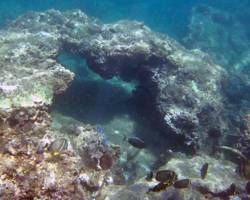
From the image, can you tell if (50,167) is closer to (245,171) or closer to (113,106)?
(113,106)

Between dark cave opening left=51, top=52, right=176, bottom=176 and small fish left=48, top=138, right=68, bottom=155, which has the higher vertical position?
dark cave opening left=51, top=52, right=176, bottom=176

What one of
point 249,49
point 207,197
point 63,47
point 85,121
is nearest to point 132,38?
point 63,47

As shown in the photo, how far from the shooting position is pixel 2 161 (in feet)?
10.0

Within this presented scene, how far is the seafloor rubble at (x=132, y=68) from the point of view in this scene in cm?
561

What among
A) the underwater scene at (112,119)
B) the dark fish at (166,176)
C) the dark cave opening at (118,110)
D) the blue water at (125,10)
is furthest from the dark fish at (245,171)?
the blue water at (125,10)

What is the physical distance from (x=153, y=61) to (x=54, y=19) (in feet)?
19.7

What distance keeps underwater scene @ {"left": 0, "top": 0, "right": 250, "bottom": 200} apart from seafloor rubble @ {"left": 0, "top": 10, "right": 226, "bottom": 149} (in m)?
0.04

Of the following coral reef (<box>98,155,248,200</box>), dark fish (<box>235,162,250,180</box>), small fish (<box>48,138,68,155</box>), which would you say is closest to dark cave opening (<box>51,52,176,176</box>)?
coral reef (<box>98,155,248,200</box>)

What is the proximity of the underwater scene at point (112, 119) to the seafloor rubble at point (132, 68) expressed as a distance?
0.04 m

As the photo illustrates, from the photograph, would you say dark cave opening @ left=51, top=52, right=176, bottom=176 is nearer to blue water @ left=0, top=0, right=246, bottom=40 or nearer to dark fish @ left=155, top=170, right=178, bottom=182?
dark fish @ left=155, top=170, right=178, bottom=182

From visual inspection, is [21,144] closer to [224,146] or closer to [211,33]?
[224,146]

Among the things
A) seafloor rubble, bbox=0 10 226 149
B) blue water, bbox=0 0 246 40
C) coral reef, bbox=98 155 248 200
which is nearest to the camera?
coral reef, bbox=98 155 248 200

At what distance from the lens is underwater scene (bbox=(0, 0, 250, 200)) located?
352 centimetres

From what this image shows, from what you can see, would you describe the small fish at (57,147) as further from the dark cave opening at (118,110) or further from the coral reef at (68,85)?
the dark cave opening at (118,110)
